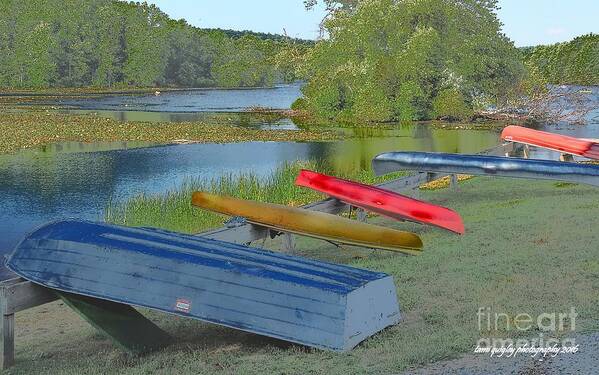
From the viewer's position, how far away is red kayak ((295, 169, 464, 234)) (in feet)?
39.8

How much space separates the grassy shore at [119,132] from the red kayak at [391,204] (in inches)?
878

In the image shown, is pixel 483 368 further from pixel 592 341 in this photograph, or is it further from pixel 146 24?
pixel 146 24

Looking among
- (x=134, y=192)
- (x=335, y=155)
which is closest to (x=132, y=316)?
(x=134, y=192)

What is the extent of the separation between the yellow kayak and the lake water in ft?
23.2

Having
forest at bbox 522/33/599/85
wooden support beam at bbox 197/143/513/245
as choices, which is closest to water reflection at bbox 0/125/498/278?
wooden support beam at bbox 197/143/513/245

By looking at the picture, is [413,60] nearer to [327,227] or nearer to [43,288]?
[327,227]

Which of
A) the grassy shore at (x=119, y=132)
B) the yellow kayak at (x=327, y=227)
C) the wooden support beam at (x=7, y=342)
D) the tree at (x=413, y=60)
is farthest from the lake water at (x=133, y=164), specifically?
the wooden support beam at (x=7, y=342)

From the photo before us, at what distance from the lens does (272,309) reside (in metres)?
6.71

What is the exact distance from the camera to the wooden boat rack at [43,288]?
694cm

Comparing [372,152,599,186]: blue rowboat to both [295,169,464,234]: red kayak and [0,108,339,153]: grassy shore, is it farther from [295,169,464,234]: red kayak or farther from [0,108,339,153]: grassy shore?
[0,108,339,153]: grassy shore

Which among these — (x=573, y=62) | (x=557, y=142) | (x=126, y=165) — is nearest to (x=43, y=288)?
(x=557, y=142)

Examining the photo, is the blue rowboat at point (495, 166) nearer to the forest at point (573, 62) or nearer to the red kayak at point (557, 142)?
the red kayak at point (557, 142)

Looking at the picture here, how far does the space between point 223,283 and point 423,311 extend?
2095 millimetres

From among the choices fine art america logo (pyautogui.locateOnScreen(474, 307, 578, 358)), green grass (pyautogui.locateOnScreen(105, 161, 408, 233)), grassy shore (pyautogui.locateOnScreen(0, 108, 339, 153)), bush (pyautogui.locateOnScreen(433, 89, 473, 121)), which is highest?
fine art america logo (pyautogui.locateOnScreen(474, 307, 578, 358))
